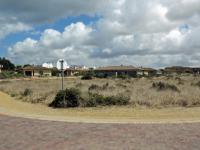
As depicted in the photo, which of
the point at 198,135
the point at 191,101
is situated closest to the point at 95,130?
the point at 198,135

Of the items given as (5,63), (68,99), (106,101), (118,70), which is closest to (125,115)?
(106,101)

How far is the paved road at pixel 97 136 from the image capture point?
384 inches

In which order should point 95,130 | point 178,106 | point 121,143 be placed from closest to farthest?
point 121,143 → point 95,130 → point 178,106

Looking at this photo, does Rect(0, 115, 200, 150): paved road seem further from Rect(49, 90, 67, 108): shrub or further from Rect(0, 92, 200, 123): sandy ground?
Rect(49, 90, 67, 108): shrub

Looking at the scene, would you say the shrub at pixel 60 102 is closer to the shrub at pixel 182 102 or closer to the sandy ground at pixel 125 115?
the sandy ground at pixel 125 115

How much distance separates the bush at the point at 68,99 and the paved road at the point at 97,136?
6977mm

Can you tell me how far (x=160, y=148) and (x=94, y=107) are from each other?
1123 centimetres

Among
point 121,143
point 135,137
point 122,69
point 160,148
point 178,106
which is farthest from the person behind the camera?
point 122,69

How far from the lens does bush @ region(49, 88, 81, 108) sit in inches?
835

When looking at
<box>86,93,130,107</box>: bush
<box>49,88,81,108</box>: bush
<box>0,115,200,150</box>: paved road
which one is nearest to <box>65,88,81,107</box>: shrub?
<box>49,88,81,108</box>: bush

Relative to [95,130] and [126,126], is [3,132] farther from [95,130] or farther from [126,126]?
[126,126]

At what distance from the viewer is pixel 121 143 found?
10031mm

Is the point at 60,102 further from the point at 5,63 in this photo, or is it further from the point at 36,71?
the point at 5,63

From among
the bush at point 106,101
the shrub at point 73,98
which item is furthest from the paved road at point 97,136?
the shrub at point 73,98
